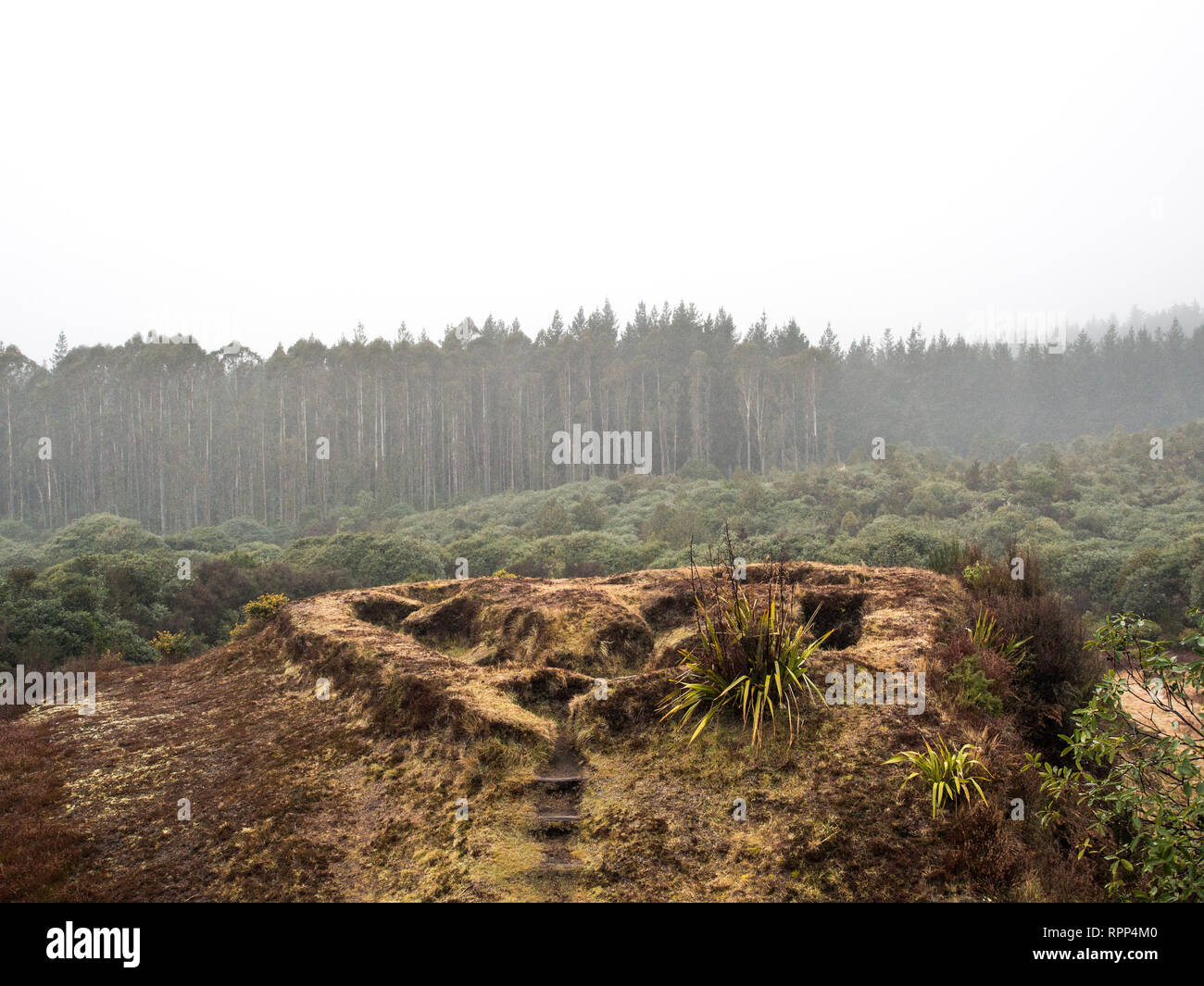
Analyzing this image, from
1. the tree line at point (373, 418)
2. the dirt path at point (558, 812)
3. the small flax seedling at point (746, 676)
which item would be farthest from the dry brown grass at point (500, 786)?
the tree line at point (373, 418)

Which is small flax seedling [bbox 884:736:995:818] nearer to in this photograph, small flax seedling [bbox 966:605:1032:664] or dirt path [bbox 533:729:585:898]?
dirt path [bbox 533:729:585:898]

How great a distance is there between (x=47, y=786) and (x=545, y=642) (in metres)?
5.06

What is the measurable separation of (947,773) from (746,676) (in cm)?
173

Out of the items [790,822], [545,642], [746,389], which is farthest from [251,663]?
[746,389]

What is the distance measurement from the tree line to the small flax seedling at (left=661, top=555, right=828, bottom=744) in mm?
42531

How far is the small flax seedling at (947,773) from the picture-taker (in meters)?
4.94

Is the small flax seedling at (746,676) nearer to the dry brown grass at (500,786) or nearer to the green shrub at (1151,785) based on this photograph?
the dry brown grass at (500,786)

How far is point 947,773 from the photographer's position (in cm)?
511

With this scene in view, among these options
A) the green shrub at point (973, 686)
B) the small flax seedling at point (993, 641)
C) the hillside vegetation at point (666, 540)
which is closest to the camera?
the green shrub at point (973, 686)

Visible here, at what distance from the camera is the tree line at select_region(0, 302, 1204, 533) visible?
54375 millimetres

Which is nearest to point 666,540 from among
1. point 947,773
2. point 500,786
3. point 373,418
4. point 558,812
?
point 500,786

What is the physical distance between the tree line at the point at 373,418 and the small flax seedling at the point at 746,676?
42.5 m

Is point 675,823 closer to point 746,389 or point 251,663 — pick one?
point 251,663

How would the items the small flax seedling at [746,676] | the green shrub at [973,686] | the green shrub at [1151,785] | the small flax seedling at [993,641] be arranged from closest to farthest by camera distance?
the green shrub at [1151,785], the small flax seedling at [746,676], the green shrub at [973,686], the small flax seedling at [993,641]
